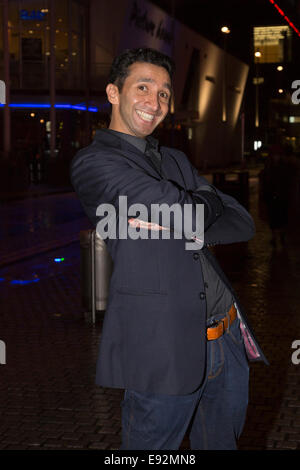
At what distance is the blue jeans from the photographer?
271 centimetres

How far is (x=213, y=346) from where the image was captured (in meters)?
2.84

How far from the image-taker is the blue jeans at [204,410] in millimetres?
2713

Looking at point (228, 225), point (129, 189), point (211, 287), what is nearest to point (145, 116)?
point (129, 189)

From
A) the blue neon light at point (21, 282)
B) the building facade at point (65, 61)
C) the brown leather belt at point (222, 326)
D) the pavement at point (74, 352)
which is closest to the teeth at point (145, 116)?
the brown leather belt at point (222, 326)

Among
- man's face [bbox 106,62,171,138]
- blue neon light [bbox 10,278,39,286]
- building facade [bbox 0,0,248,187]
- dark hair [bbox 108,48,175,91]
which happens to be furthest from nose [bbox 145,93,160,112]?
building facade [bbox 0,0,248,187]

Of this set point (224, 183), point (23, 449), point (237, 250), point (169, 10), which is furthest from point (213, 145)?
point (23, 449)

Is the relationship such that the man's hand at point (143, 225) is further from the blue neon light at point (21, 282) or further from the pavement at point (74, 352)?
the blue neon light at point (21, 282)

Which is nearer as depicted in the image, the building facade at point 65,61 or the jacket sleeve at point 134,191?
the jacket sleeve at point 134,191

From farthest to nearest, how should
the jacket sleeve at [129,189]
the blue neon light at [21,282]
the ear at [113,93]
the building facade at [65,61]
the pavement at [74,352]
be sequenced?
the building facade at [65,61]
the blue neon light at [21,282]
the pavement at [74,352]
the ear at [113,93]
the jacket sleeve at [129,189]

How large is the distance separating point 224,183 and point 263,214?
2.70 meters

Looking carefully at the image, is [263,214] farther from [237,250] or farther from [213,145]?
[213,145]
